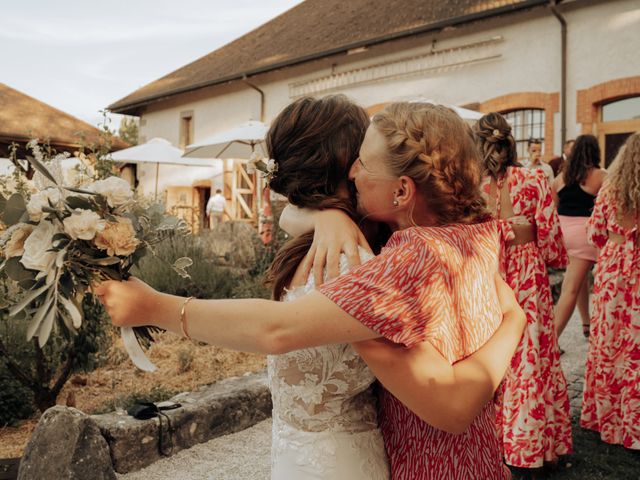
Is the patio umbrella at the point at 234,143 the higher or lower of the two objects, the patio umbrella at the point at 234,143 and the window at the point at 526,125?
the lower

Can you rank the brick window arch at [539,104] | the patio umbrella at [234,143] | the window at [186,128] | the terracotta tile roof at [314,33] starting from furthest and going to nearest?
the window at [186,128] → the terracotta tile roof at [314,33] → the patio umbrella at [234,143] → the brick window arch at [539,104]

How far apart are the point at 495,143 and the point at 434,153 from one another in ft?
8.20

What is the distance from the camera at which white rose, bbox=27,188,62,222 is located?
4.83 feet

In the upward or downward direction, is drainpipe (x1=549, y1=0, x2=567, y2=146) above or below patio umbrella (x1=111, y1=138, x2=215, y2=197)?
above

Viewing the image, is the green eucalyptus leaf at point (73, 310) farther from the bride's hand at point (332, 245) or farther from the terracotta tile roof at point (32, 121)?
the terracotta tile roof at point (32, 121)

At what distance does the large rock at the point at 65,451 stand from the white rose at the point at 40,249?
212 centimetres

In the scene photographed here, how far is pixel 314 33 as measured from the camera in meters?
18.8

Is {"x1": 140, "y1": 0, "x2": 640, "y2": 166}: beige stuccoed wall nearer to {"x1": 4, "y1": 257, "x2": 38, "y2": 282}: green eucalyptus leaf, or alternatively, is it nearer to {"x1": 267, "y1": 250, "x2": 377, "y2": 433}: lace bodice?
{"x1": 267, "y1": 250, "x2": 377, "y2": 433}: lace bodice

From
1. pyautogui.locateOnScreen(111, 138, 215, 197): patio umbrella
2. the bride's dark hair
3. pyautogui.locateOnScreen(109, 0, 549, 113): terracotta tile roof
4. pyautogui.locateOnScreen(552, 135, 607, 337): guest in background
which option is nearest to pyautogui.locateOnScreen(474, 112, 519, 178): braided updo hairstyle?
pyautogui.locateOnScreen(552, 135, 607, 337): guest in background

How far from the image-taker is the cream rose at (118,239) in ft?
4.91

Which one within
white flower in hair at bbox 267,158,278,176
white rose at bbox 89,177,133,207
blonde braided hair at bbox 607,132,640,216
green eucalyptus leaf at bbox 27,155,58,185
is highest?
blonde braided hair at bbox 607,132,640,216

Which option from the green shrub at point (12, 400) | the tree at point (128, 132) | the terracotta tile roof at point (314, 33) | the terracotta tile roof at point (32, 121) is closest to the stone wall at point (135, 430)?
the green shrub at point (12, 400)

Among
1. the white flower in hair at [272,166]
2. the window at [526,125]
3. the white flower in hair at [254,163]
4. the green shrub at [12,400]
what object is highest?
the window at [526,125]

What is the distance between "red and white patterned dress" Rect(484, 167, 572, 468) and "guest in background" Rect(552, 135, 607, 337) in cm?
190
